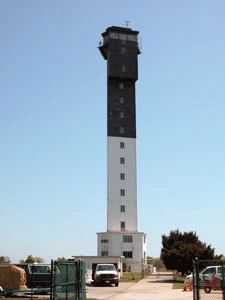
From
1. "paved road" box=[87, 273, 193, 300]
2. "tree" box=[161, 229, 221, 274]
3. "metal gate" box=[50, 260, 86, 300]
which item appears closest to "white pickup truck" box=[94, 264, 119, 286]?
"paved road" box=[87, 273, 193, 300]

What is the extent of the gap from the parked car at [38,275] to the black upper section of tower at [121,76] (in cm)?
4905

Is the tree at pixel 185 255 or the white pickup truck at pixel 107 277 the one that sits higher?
the tree at pixel 185 255

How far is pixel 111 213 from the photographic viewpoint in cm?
7281

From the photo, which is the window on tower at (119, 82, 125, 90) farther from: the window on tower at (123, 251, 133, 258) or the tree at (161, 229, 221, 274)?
the tree at (161, 229, 221, 274)

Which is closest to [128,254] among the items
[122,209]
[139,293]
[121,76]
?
[122,209]

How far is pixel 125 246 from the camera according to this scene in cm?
7200

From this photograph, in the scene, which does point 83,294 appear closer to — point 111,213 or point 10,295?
point 10,295

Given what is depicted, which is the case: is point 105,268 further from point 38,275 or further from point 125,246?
point 125,246

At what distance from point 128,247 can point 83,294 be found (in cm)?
5349

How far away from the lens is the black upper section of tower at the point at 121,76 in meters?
76.5

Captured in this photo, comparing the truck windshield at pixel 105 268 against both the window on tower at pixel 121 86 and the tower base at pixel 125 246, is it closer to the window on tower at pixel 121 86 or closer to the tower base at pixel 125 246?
the tower base at pixel 125 246

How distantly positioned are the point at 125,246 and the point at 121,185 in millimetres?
10515

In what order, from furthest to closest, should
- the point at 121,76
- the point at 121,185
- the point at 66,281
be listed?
the point at 121,76 → the point at 121,185 → the point at 66,281

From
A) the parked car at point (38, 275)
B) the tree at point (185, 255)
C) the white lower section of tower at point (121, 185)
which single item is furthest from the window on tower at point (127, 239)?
the parked car at point (38, 275)
